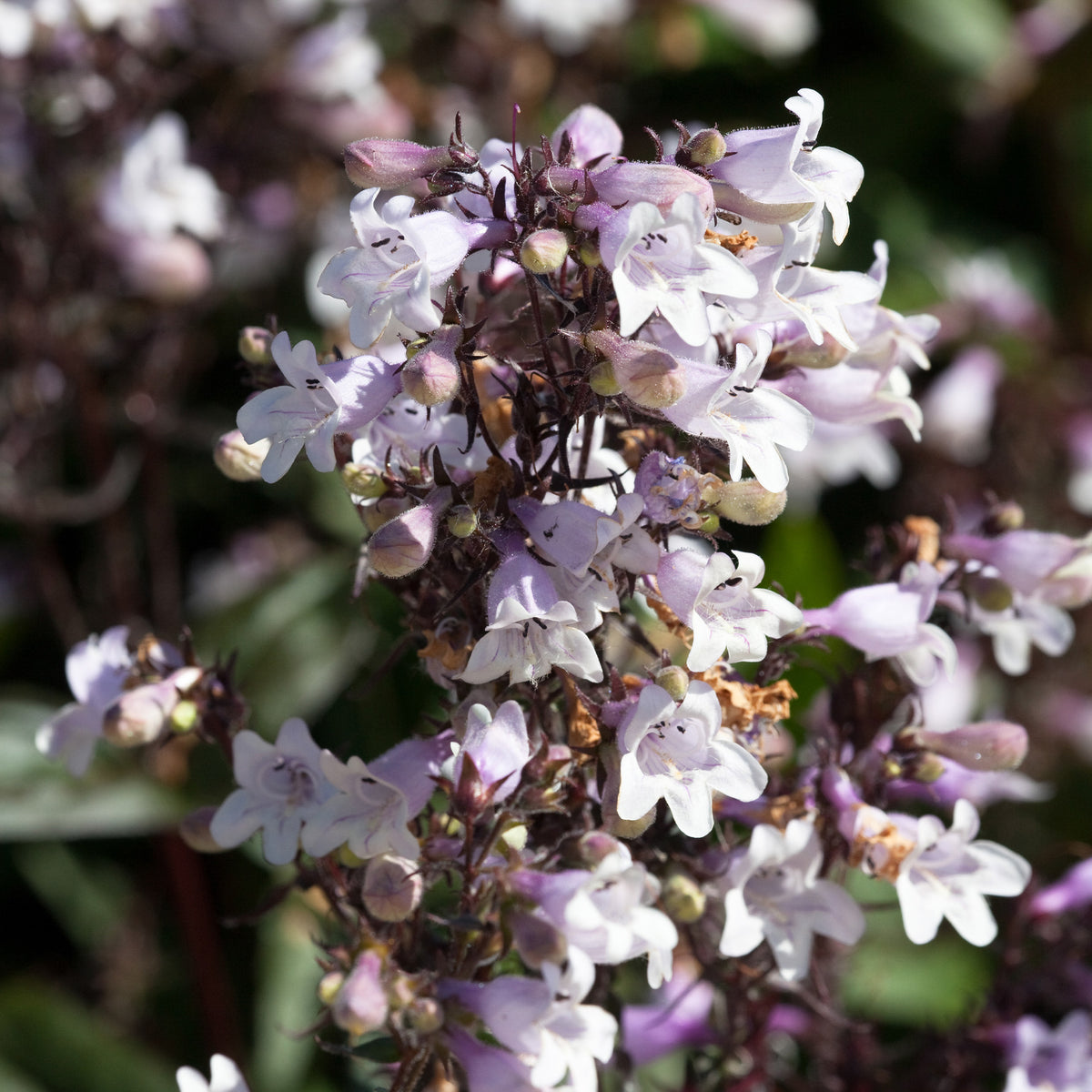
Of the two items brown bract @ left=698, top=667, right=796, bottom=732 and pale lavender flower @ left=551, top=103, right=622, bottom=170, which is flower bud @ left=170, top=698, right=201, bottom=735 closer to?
brown bract @ left=698, top=667, right=796, bottom=732

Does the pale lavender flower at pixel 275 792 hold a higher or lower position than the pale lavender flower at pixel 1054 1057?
higher

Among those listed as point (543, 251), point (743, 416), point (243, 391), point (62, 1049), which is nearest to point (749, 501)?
point (743, 416)

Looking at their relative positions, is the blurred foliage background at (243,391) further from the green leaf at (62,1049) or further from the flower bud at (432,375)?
the flower bud at (432,375)

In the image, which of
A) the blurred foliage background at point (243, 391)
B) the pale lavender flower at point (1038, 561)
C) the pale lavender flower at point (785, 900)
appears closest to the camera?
the pale lavender flower at point (785, 900)

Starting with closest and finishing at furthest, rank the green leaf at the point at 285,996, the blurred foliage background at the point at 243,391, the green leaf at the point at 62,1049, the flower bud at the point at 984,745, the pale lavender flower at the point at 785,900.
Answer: the pale lavender flower at the point at 785,900, the flower bud at the point at 984,745, the green leaf at the point at 62,1049, the green leaf at the point at 285,996, the blurred foliage background at the point at 243,391

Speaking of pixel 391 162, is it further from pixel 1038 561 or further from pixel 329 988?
pixel 1038 561

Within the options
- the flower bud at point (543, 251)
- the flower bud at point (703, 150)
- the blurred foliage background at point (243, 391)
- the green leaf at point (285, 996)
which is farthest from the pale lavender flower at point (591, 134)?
the green leaf at point (285, 996)

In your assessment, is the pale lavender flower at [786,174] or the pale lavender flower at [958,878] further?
the pale lavender flower at [958,878]

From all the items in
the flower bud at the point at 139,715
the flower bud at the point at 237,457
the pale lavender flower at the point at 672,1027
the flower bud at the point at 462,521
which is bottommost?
the pale lavender flower at the point at 672,1027
